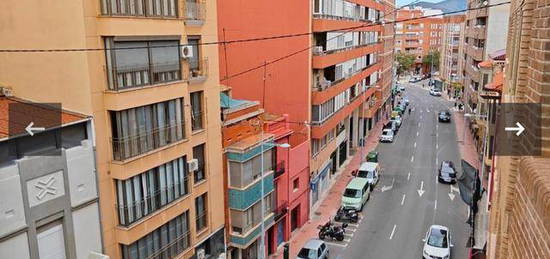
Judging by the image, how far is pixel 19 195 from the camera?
Answer: 11.9m

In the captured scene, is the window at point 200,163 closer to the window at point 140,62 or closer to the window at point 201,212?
the window at point 201,212

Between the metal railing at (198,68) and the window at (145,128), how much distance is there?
1.55 metres

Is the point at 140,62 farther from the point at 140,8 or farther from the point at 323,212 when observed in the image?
the point at 323,212

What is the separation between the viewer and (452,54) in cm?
8769

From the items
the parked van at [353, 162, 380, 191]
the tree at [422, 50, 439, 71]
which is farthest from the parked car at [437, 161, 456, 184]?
the tree at [422, 50, 439, 71]

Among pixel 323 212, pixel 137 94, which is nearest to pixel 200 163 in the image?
pixel 137 94

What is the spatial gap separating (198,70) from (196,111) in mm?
1597

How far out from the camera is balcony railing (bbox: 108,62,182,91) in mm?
14477

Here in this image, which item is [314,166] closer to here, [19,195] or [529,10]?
[19,195]

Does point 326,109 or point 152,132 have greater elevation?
point 152,132

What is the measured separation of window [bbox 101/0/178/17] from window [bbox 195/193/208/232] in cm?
736

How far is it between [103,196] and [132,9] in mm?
5771

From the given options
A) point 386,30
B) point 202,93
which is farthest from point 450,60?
point 202,93

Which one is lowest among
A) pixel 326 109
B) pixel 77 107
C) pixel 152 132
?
pixel 326 109
